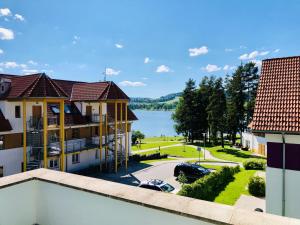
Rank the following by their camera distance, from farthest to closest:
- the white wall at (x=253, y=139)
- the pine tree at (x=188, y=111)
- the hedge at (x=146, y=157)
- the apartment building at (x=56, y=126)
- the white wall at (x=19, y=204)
→ the pine tree at (x=188, y=111)
the white wall at (x=253, y=139)
the hedge at (x=146, y=157)
the apartment building at (x=56, y=126)
the white wall at (x=19, y=204)

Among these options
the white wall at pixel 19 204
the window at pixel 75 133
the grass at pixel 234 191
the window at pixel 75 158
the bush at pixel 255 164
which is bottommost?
the grass at pixel 234 191

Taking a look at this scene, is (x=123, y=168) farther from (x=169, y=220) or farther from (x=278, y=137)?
(x=169, y=220)

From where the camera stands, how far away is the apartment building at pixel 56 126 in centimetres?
2319

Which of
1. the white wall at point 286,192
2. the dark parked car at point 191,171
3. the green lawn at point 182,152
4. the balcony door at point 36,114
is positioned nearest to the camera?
the white wall at point 286,192

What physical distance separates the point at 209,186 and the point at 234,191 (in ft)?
6.97

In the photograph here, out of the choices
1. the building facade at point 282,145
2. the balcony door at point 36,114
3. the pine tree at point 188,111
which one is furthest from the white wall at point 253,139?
the balcony door at point 36,114

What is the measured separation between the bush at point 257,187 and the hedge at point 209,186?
244 cm

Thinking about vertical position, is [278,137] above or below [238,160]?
above

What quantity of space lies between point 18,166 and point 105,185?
22.7m

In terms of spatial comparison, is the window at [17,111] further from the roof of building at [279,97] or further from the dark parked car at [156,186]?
the roof of building at [279,97]

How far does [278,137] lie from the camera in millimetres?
11688

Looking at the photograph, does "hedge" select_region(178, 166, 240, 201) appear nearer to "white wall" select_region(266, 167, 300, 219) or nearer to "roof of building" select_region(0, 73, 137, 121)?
"white wall" select_region(266, 167, 300, 219)

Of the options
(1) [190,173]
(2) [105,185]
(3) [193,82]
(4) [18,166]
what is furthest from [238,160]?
(2) [105,185]

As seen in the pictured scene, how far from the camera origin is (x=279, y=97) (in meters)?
12.7
